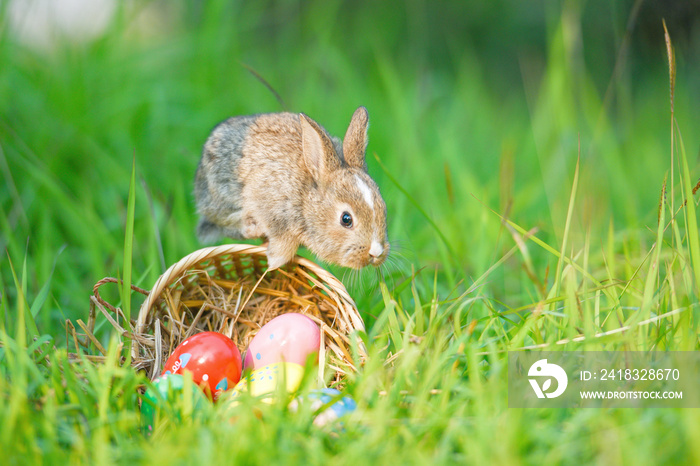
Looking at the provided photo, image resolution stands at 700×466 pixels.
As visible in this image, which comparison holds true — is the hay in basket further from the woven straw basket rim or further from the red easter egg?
the red easter egg

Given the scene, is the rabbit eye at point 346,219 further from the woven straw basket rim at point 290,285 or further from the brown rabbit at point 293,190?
the woven straw basket rim at point 290,285

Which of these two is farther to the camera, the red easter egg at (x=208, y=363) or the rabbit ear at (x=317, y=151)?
the rabbit ear at (x=317, y=151)

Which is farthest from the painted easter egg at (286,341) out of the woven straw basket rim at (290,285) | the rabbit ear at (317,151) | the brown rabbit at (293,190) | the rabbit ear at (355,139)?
the rabbit ear at (355,139)

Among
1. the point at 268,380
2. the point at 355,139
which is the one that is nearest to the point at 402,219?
the point at 355,139

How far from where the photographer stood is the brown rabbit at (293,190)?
8.22ft

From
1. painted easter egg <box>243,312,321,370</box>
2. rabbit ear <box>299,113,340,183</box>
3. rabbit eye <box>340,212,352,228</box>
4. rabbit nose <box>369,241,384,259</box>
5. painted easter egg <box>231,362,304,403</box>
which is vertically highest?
rabbit ear <box>299,113,340,183</box>

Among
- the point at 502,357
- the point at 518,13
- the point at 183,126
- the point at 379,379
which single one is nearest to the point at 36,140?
the point at 183,126

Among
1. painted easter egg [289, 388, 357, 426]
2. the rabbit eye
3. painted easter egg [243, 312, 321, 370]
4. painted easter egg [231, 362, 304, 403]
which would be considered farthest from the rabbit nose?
painted easter egg [289, 388, 357, 426]

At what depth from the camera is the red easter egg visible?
224 centimetres

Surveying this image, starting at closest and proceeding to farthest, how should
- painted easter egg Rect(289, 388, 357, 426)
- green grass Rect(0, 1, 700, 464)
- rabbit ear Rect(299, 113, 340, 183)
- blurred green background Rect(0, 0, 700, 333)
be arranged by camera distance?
1. green grass Rect(0, 1, 700, 464)
2. painted easter egg Rect(289, 388, 357, 426)
3. rabbit ear Rect(299, 113, 340, 183)
4. blurred green background Rect(0, 0, 700, 333)

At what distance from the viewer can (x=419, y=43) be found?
6.61 metres

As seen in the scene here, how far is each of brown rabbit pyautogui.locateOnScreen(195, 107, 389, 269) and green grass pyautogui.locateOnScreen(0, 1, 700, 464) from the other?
0.87ft

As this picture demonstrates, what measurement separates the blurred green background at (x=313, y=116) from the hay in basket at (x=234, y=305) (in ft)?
0.97

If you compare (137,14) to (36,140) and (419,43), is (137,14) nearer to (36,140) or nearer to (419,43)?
(36,140)
